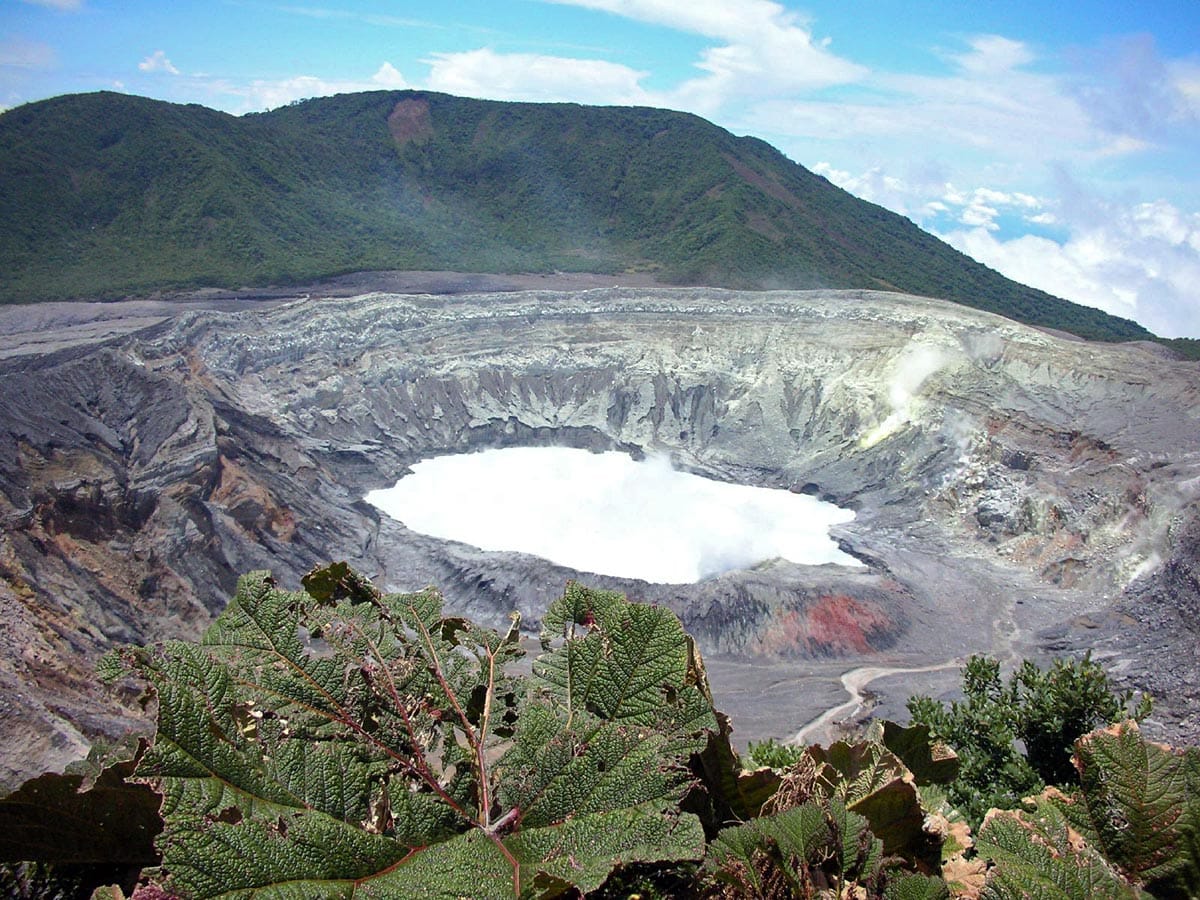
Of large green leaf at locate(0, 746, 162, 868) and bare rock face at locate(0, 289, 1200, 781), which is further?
bare rock face at locate(0, 289, 1200, 781)

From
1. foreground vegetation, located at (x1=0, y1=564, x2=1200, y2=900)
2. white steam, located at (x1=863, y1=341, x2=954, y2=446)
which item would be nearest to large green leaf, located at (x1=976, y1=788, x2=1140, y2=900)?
foreground vegetation, located at (x1=0, y1=564, x2=1200, y2=900)

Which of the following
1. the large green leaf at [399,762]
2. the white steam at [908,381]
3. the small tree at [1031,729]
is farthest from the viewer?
the white steam at [908,381]

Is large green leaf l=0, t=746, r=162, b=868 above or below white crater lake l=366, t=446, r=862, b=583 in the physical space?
above

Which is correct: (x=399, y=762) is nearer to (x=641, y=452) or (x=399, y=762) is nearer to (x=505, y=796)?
(x=505, y=796)

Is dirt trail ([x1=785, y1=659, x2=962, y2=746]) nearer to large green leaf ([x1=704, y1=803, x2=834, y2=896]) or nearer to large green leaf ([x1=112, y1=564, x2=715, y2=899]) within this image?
large green leaf ([x1=704, y1=803, x2=834, y2=896])

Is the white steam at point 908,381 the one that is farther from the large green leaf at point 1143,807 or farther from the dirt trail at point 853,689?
the large green leaf at point 1143,807

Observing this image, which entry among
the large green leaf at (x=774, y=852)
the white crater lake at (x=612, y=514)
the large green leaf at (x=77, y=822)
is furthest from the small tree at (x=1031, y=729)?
the white crater lake at (x=612, y=514)

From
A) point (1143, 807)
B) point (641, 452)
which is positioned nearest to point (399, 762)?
point (1143, 807)
